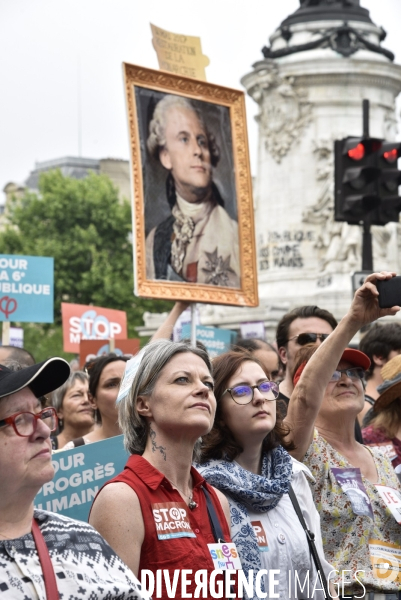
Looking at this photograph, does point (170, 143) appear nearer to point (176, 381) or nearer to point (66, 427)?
point (66, 427)

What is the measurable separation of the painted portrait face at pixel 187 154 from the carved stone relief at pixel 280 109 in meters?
19.8

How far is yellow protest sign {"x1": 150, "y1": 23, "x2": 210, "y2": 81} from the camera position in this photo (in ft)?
31.6

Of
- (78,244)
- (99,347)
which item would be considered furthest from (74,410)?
(78,244)

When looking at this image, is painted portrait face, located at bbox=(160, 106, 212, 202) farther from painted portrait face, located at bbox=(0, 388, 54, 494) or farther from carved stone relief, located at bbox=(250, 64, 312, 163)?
carved stone relief, located at bbox=(250, 64, 312, 163)

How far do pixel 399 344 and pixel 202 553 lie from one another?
419 centimetres

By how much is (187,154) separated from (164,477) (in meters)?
5.45

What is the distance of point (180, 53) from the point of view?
9.82 m

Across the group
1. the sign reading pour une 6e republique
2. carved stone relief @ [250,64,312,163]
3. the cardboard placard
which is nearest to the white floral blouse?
the cardboard placard

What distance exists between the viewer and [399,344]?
8.19 metres

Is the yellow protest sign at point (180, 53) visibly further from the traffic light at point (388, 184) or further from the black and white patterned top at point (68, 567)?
the black and white patterned top at point (68, 567)

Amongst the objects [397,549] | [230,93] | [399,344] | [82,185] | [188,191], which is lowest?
[397,549]

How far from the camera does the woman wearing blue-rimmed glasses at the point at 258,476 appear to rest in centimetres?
470

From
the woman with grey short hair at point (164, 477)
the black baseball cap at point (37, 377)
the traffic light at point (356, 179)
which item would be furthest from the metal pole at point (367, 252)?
the black baseball cap at point (37, 377)

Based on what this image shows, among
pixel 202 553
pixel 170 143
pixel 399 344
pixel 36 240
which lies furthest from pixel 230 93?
pixel 36 240
